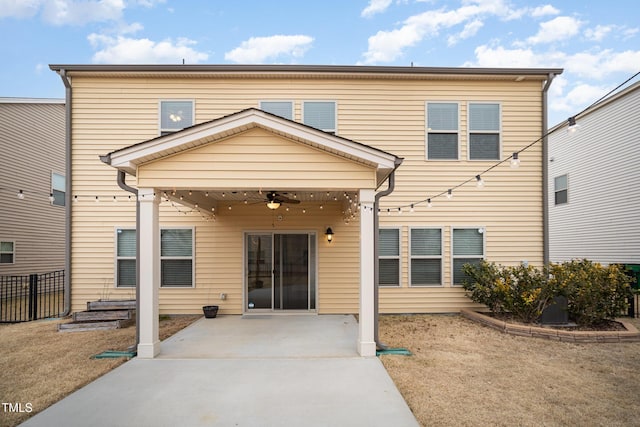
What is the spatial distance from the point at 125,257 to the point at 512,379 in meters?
8.10

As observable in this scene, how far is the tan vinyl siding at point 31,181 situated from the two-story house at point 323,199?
5.35 m

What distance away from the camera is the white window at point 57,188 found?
41.4ft

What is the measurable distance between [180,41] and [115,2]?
11.0ft

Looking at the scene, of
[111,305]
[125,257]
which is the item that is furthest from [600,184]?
[111,305]

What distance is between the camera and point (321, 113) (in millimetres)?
8078

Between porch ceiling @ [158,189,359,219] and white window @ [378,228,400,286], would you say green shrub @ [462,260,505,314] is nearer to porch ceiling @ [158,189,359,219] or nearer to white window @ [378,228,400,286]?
white window @ [378,228,400,286]

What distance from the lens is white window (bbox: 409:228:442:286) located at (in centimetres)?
808

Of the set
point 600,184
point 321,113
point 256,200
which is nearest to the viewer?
point 256,200

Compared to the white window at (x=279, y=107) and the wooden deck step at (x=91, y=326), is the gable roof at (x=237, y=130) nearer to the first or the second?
the white window at (x=279, y=107)

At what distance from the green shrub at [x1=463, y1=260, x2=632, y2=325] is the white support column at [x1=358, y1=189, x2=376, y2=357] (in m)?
3.30

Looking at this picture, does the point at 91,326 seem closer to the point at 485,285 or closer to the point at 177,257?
the point at 177,257

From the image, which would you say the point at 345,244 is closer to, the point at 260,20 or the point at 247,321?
the point at 247,321

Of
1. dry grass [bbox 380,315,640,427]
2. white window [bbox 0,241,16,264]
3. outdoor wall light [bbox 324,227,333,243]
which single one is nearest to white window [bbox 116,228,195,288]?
outdoor wall light [bbox 324,227,333,243]

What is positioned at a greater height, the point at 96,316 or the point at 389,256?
the point at 389,256
